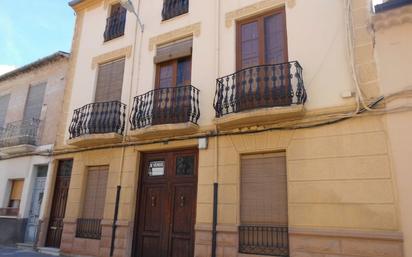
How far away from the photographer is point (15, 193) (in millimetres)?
11609

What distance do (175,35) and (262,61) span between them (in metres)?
2.87

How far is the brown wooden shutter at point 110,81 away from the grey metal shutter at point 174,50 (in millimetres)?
1510

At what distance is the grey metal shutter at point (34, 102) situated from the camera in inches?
472

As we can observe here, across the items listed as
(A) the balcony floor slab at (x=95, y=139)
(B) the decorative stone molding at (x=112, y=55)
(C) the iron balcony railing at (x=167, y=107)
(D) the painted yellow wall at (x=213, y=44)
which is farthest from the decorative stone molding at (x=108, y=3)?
(A) the balcony floor slab at (x=95, y=139)

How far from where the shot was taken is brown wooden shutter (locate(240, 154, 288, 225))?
6559mm

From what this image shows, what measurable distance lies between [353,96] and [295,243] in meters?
2.98

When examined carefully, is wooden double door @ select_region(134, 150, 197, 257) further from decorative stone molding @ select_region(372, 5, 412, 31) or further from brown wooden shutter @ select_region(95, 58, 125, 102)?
decorative stone molding @ select_region(372, 5, 412, 31)

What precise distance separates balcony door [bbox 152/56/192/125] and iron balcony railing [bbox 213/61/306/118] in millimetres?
940

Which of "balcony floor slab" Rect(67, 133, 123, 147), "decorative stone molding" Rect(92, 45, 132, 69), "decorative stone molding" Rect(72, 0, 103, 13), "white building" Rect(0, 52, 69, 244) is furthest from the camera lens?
"decorative stone molding" Rect(72, 0, 103, 13)

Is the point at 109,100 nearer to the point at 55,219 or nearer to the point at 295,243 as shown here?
the point at 55,219

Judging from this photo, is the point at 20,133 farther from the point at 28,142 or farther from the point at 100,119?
the point at 100,119

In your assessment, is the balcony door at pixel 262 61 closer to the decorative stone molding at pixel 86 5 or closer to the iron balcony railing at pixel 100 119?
the iron balcony railing at pixel 100 119

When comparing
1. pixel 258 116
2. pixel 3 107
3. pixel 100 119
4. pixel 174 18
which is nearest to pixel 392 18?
pixel 258 116

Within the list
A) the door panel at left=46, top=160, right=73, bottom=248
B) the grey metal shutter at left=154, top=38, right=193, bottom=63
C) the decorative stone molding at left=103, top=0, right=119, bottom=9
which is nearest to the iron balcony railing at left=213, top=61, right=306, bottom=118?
the grey metal shutter at left=154, top=38, right=193, bottom=63
